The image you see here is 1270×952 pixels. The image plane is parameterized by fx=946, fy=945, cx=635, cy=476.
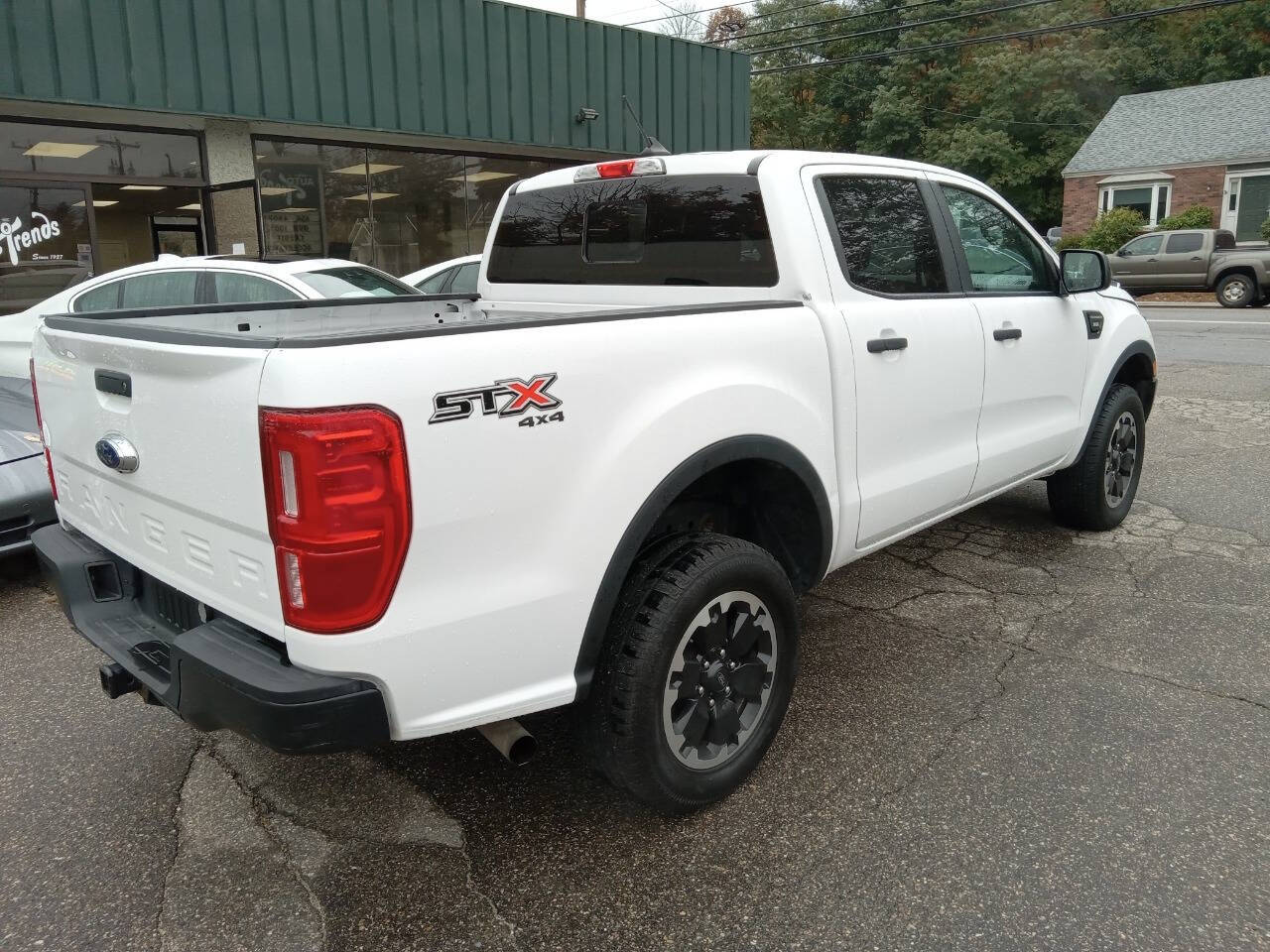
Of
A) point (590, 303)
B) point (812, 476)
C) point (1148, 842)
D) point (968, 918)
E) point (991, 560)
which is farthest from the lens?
point (991, 560)

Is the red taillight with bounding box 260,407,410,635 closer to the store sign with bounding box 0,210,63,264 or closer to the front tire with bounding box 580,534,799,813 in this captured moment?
the front tire with bounding box 580,534,799,813

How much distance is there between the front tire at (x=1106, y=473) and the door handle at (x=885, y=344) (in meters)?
2.02

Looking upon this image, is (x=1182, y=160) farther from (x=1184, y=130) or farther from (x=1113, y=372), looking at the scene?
(x=1113, y=372)

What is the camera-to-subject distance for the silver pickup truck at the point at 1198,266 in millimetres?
20500

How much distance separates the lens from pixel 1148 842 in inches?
99.1

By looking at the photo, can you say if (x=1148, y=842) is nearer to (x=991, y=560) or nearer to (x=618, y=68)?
(x=991, y=560)

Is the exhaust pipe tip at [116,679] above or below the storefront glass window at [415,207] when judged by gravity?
below

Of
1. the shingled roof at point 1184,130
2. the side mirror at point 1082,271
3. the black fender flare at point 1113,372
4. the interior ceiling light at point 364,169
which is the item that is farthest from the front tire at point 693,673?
the shingled roof at point 1184,130

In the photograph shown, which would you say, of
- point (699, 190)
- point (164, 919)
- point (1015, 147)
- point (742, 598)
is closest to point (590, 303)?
point (699, 190)

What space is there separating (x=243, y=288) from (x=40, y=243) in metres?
4.98

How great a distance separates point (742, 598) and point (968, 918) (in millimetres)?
968

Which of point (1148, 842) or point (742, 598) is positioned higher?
point (742, 598)

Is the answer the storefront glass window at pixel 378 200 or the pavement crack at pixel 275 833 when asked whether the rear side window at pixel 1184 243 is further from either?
the pavement crack at pixel 275 833

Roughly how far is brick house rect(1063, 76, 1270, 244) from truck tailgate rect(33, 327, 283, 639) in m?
37.7
